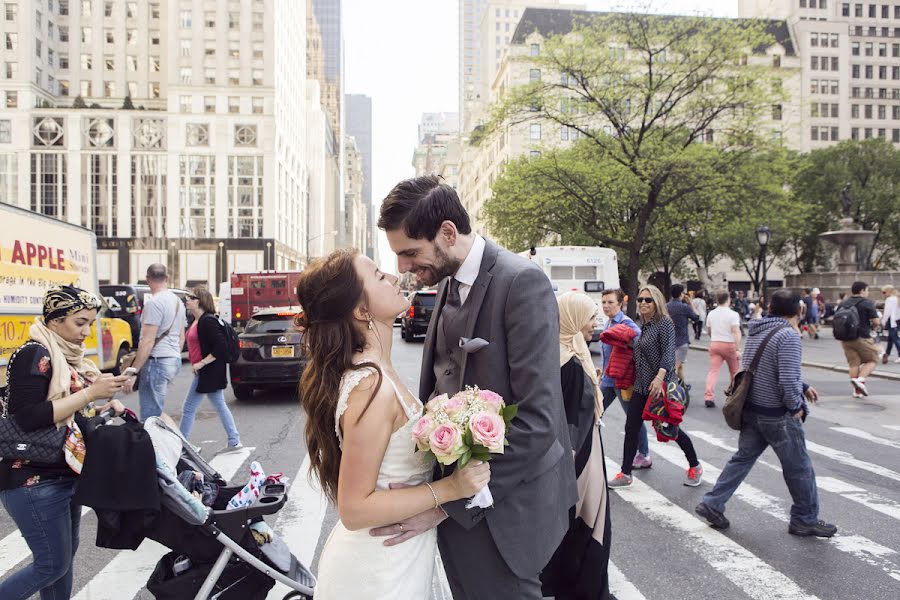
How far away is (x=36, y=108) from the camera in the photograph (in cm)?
6888

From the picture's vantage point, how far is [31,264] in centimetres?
897

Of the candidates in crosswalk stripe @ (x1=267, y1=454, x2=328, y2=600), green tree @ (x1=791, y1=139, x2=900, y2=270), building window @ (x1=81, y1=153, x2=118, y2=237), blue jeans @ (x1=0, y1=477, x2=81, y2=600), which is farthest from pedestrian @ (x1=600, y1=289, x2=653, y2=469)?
building window @ (x1=81, y1=153, x2=118, y2=237)

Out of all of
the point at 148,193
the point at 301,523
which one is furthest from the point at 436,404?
the point at 148,193

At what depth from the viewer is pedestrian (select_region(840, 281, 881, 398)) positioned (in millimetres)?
11180

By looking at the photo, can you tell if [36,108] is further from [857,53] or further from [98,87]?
[857,53]

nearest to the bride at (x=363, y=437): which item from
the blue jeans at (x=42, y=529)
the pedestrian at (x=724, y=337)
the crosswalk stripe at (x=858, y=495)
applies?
the blue jeans at (x=42, y=529)

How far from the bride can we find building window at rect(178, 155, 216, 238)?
74174 millimetres

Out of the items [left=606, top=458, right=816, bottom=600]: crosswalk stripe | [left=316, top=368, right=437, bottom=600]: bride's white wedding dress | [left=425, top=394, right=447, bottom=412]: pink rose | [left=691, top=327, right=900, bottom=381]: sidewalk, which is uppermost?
[left=425, top=394, right=447, bottom=412]: pink rose

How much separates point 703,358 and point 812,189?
39743 millimetres

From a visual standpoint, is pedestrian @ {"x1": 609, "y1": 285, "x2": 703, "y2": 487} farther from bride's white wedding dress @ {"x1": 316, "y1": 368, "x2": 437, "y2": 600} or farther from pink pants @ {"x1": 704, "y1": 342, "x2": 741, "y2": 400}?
pink pants @ {"x1": 704, "y1": 342, "x2": 741, "y2": 400}

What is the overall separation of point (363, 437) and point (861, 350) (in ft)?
39.5

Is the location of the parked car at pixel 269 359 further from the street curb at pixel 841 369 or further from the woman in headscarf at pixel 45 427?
the street curb at pixel 841 369

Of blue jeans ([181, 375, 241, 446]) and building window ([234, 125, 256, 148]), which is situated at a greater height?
building window ([234, 125, 256, 148])

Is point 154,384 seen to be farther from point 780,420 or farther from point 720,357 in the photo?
point 720,357
